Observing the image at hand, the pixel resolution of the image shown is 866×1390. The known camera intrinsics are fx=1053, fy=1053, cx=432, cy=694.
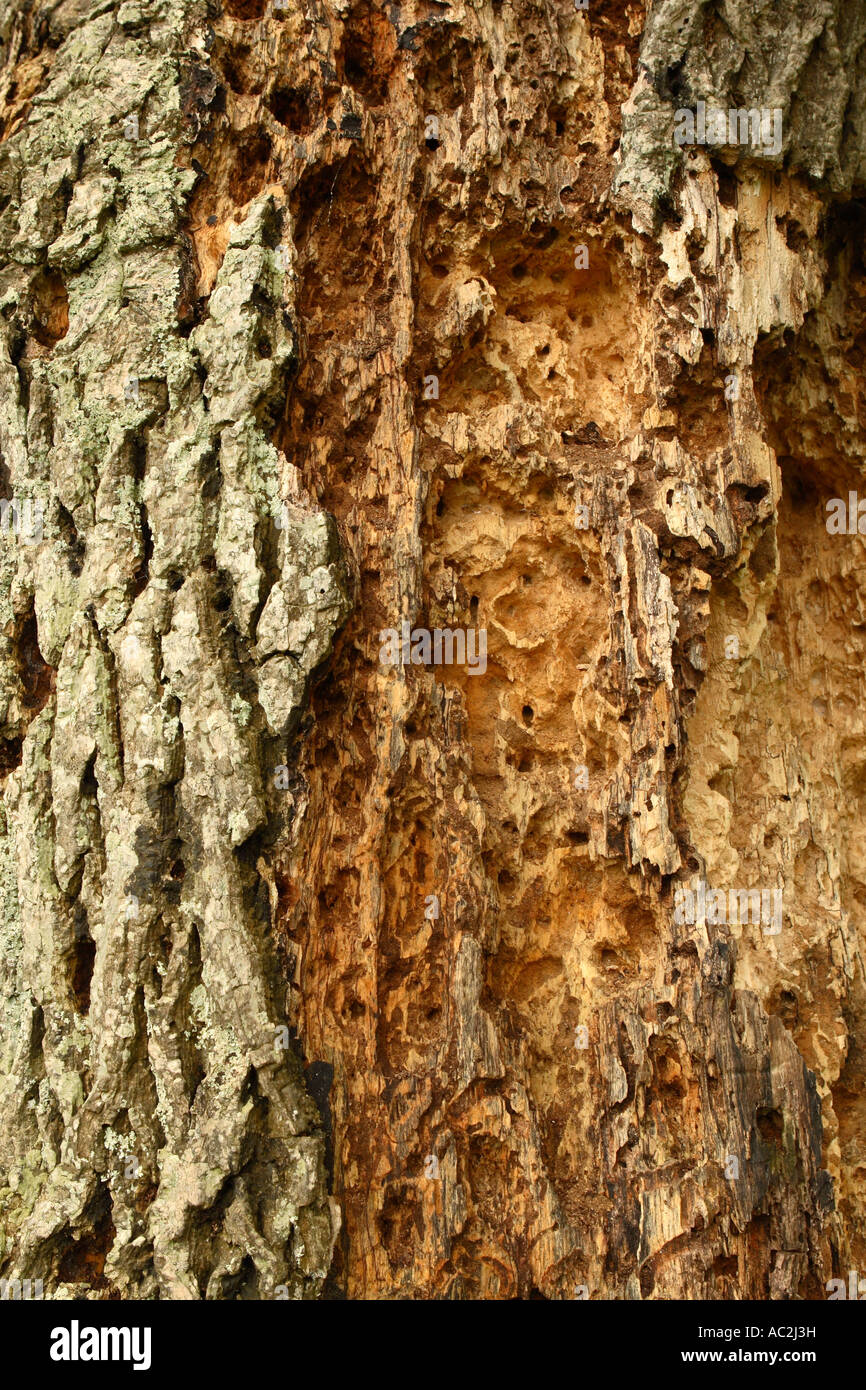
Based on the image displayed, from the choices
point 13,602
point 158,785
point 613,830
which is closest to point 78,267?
point 13,602

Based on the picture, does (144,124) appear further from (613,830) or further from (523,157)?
(613,830)

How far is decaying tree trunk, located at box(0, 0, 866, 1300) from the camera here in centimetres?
339

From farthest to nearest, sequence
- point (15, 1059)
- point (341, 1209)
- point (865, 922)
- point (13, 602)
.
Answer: point (865, 922) → point (13, 602) → point (15, 1059) → point (341, 1209)

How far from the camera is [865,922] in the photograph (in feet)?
14.1

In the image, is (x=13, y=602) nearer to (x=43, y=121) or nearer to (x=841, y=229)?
(x=43, y=121)

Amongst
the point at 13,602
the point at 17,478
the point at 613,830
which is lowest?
the point at 613,830

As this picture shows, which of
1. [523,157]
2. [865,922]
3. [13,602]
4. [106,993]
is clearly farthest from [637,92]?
[106,993]

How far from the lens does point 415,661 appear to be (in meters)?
3.65

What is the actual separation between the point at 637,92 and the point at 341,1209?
13.2 ft

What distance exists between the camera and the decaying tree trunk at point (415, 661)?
11.1 ft

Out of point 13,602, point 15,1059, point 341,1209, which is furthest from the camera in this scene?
point 13,602

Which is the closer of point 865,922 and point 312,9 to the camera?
point 312,9

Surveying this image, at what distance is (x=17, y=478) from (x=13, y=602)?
46 centimetres

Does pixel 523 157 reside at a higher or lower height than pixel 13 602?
higher
